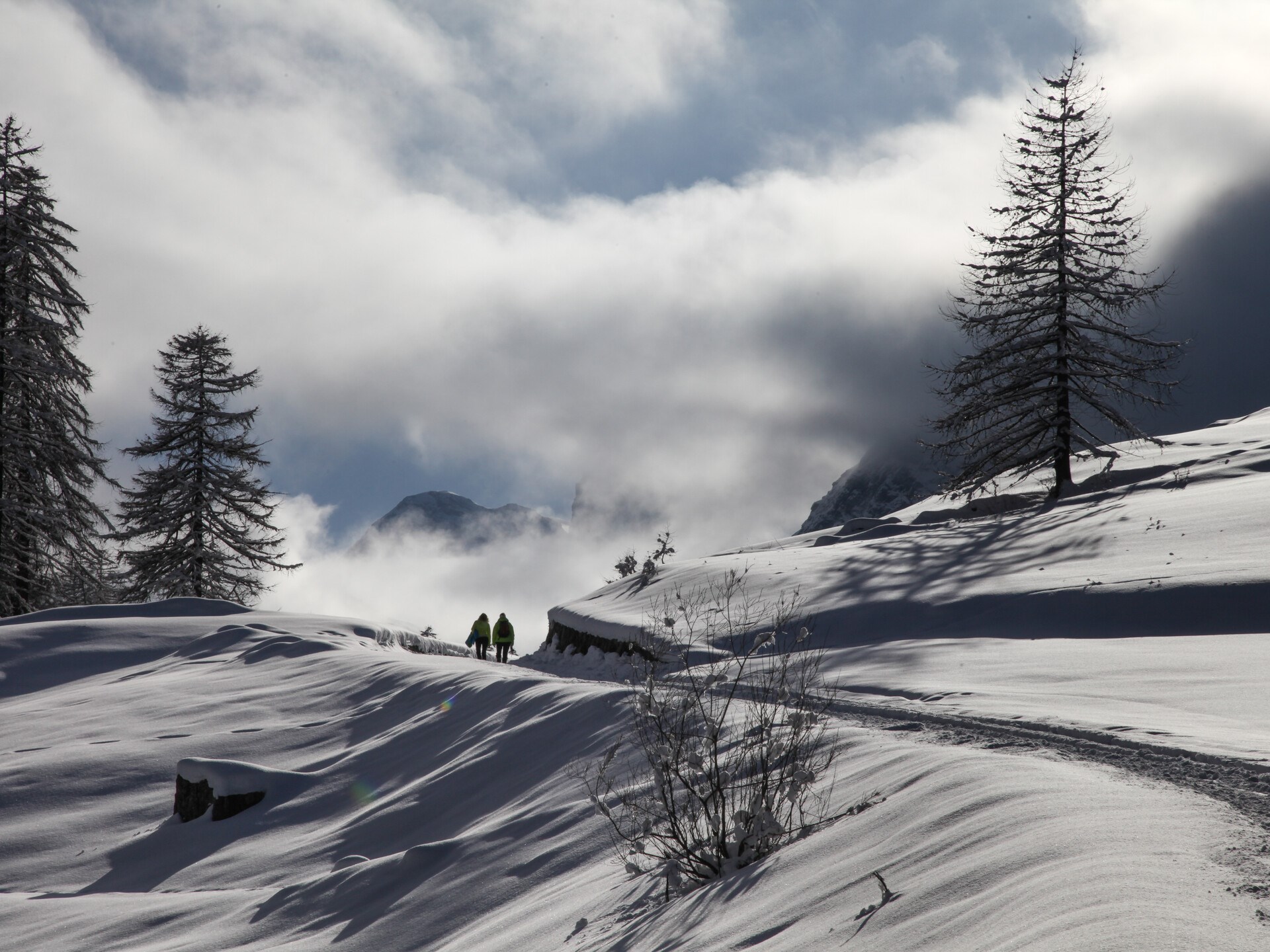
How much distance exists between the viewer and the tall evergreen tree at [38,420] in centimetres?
2153

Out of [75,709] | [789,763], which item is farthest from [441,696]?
[789,763]

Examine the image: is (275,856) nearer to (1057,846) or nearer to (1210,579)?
(1057,846)

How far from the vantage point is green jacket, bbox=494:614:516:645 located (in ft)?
64.5

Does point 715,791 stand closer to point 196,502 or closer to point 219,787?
point 219,787

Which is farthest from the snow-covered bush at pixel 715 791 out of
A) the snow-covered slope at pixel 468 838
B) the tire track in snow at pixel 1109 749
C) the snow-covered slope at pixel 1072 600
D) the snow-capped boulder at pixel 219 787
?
the snow-capped boulder at pixel 219 787

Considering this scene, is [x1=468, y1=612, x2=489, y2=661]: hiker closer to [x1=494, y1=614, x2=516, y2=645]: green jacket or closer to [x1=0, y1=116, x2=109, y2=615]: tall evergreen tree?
[x1=494, y1=614, x2=516, y2=645]: green jacket

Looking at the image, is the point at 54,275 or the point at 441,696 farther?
the point at 54,275

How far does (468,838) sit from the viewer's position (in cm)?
601

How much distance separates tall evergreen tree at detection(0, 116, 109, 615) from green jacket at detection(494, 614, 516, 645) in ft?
39.9

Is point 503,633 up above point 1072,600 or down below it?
above

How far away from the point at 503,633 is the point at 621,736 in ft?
46.9

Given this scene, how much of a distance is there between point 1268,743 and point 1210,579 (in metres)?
6.00

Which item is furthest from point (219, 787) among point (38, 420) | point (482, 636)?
point (38, 420)

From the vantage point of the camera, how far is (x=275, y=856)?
7.29 meters
